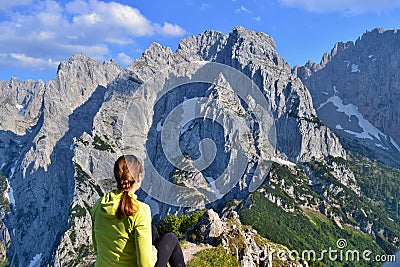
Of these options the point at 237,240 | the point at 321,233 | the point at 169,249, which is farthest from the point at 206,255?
the point at 321,233

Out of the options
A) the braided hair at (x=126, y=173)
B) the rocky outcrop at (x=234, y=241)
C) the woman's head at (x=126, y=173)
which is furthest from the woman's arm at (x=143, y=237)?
the rocky outcrop at (x=234, y=241)

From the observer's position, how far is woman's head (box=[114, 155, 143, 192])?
587 cm

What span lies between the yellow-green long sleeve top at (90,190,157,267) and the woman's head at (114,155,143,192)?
0.15 metres

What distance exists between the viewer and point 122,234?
5711mm

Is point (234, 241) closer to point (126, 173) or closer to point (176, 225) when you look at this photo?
point (176, 225)

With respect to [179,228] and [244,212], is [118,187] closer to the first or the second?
[179,228]

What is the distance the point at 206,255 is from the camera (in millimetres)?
25500

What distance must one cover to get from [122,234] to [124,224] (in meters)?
0.19

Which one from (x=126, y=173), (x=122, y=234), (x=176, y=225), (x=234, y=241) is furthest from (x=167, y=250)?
(x=176, y=225)

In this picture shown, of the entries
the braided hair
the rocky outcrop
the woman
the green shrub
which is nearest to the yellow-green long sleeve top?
the woman

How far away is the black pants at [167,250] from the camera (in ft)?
23.9

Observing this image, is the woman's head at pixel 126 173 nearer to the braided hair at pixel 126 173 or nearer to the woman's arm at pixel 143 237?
the braided hair at pixel 126 173

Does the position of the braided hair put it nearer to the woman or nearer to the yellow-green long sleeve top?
the woman

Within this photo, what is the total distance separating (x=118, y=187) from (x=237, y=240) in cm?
2728
